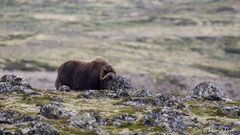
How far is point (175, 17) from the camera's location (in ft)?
598

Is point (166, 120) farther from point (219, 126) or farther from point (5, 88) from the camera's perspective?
point (5, 88)

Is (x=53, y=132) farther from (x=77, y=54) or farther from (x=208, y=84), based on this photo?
(x=77, y=54)

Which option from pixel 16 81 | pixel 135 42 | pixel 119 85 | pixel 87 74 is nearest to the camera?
pixel 16 81

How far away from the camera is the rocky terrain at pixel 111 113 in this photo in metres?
13.1

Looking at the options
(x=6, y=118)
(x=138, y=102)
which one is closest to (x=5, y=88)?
(x=6, y=118)

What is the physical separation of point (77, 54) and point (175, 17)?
92.8 meters

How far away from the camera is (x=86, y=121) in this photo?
45.2 ft

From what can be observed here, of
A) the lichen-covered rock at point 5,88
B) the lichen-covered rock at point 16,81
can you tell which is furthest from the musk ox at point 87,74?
the lichen-covered rock at point 5,88

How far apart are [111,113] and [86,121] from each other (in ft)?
8.38

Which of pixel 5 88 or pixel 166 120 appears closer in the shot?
pixel 166 120

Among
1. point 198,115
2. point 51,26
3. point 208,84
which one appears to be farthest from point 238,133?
point 51,26

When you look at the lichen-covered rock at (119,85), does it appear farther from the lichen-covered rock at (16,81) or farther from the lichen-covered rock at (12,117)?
the lichen-covered rock at (12,117)

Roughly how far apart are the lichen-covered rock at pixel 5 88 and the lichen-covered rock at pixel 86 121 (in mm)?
6452

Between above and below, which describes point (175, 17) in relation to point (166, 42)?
above
